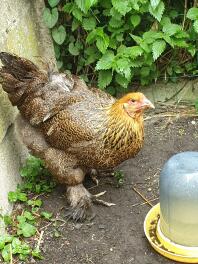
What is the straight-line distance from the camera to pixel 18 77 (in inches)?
163

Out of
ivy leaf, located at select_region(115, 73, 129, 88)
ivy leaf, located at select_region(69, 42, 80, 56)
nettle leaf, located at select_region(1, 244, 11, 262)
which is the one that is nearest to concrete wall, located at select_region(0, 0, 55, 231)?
ivy leaf, located at select_region(69, 42, 80, 56)

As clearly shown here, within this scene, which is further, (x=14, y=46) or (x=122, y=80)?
(x=122, y=80)

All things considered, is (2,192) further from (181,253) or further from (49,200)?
(181,253)

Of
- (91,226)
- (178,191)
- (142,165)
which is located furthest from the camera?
(142,165)

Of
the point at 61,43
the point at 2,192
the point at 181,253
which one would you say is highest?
the point at 61,43

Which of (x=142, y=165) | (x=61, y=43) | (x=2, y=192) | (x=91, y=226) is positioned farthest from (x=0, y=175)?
(x=61, y=43)

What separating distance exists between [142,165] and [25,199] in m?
1.07

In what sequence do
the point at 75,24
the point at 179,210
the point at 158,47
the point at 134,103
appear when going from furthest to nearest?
1. the point at 75,24
2. the point at 158,47
3. the point at 134,103
4. the point at 179,210

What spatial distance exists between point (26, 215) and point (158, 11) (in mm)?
2112

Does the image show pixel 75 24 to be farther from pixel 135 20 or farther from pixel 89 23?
pixel 135 20

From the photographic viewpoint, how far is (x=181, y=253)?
353cm

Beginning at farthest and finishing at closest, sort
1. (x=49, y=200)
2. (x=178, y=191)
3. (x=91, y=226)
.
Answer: (x=49, y=200) < (x=91, y=226) < (x=178, y=191)

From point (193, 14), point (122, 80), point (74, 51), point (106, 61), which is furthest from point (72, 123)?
point (193, 14)

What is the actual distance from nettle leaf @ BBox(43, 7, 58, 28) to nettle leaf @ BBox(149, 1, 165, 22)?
2.90ft
